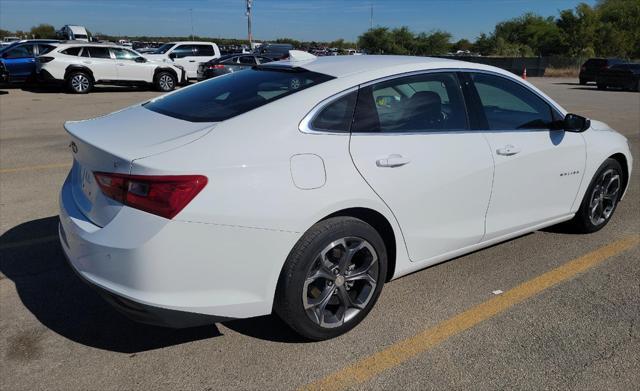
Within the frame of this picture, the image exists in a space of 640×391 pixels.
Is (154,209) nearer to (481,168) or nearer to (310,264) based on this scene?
(310,264)

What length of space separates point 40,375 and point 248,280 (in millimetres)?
1199

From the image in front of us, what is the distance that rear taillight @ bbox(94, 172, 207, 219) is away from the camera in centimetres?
234

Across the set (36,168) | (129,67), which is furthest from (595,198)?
(129,67)

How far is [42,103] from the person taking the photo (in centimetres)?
1488

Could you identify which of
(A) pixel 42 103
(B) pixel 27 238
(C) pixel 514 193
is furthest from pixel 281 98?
(A) pixel 42 103

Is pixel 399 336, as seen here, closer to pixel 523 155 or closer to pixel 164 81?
pixel 523 155

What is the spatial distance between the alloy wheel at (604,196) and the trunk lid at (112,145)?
3.52m

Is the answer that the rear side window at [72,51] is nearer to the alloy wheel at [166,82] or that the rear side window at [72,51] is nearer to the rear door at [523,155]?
the alloy wheel at [166,82]

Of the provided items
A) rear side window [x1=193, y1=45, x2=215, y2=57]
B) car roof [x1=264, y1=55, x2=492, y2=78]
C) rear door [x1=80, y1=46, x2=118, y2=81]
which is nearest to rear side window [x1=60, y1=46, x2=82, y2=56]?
rear door [x1=80, y1=46, x2=118, y2=81]

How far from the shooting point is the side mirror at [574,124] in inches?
158

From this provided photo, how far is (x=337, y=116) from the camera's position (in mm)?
2898

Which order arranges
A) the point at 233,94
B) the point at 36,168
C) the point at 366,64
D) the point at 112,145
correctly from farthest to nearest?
1. the point at 36,168
2. the point at 366,64
3. the point at 233,94
4. the point at 112,145

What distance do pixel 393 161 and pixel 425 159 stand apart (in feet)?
0.85

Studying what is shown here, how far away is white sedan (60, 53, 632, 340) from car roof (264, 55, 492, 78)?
19mm
